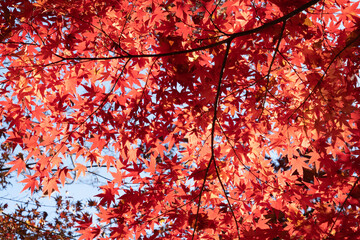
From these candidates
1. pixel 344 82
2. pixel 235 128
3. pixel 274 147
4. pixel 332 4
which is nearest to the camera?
pixel 344 82

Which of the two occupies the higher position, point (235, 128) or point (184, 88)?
point (184, 88)

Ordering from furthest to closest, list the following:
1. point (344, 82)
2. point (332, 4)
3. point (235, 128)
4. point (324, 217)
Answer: point (235, 128) < point (332, 4) < point (344, 82) < point (324, 217)

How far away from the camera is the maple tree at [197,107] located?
8.22ft

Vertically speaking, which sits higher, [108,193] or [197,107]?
[197,107]

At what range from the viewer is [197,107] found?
2938 millimetres

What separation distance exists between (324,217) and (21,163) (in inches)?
120

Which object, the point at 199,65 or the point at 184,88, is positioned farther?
the point at 184,88

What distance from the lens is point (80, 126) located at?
9.85ft

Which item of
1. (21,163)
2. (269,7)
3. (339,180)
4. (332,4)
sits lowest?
(339,180)

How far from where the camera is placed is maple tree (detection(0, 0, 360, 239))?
2506 millimetres

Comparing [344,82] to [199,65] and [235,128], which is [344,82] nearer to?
[235,128]

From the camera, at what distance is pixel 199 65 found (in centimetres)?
256

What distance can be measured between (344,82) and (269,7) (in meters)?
1.01

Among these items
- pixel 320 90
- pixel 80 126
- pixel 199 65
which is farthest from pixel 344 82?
pixel 80 126
